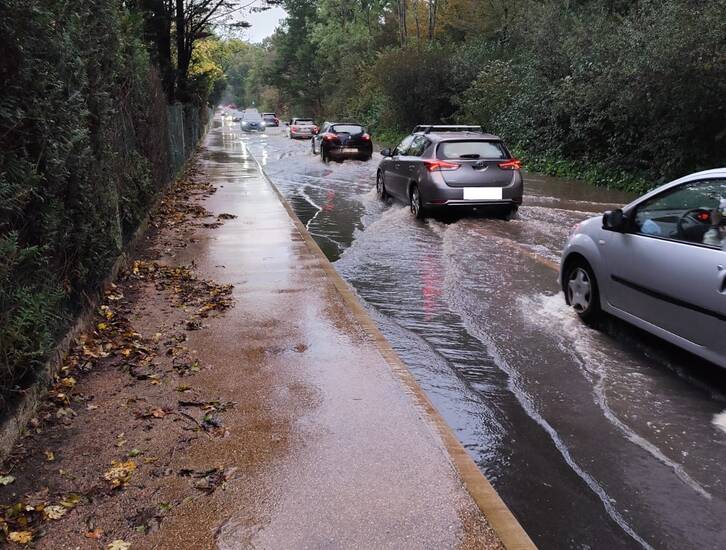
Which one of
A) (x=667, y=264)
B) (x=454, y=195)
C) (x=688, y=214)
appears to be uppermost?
(x=688, y=214)

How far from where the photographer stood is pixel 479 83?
25891 mm

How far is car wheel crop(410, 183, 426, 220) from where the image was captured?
11.6 metres

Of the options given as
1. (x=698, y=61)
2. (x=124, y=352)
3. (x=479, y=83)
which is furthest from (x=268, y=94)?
(x=124, y=352)

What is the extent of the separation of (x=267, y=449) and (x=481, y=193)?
8.34 metres

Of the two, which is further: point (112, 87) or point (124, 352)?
point (112, 87)

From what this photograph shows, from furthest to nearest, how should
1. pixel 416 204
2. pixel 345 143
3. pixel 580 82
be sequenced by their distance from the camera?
1. pixel 345 143
2. pixel 580 82
3. pixel 416 204

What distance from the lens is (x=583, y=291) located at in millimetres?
6047

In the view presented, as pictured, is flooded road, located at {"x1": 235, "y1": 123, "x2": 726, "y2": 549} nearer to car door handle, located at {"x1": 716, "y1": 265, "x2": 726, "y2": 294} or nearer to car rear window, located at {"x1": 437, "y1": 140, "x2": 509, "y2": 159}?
car door handle, located at {"x1": 716, "y1": 265, "x2": 726, "y2": 294}

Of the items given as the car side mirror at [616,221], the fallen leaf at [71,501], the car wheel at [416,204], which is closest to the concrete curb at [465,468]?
the fallen leaf at [71,501]

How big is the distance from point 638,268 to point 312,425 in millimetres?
2877

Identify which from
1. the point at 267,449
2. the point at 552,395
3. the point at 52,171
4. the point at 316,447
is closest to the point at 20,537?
the point at 267,449

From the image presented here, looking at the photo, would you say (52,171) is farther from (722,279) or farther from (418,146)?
(418,146)

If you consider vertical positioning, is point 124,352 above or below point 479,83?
below

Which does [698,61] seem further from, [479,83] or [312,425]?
[479,83]
